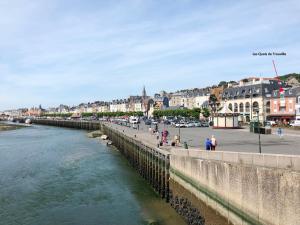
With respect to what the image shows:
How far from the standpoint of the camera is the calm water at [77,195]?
28.0 m

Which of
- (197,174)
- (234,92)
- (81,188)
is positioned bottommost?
(81,188)

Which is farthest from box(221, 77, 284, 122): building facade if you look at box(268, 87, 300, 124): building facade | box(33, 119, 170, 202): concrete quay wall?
box(33, 119, 170, 202): concrete quay wall

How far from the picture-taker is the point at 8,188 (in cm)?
3788

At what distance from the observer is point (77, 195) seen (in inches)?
1372

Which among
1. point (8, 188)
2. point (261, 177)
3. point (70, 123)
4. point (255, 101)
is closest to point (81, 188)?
point (8, 188)

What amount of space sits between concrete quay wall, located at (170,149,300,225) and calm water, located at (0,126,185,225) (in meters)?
4.49

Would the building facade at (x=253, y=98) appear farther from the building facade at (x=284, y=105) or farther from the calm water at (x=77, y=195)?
the calm water at (x=77, y=195)

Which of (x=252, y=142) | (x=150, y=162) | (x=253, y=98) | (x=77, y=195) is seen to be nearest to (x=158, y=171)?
(x=150, y=162)

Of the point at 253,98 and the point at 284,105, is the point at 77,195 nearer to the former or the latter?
the point at 284,105

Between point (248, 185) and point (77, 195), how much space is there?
20.0 metres

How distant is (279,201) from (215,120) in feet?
200

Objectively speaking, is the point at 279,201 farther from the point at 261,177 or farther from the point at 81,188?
the point at 81,188

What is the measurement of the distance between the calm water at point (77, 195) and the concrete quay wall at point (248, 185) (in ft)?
14.7

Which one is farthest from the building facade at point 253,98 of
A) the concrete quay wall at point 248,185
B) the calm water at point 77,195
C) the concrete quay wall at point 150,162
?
the concrete quay wall at point 248,185
